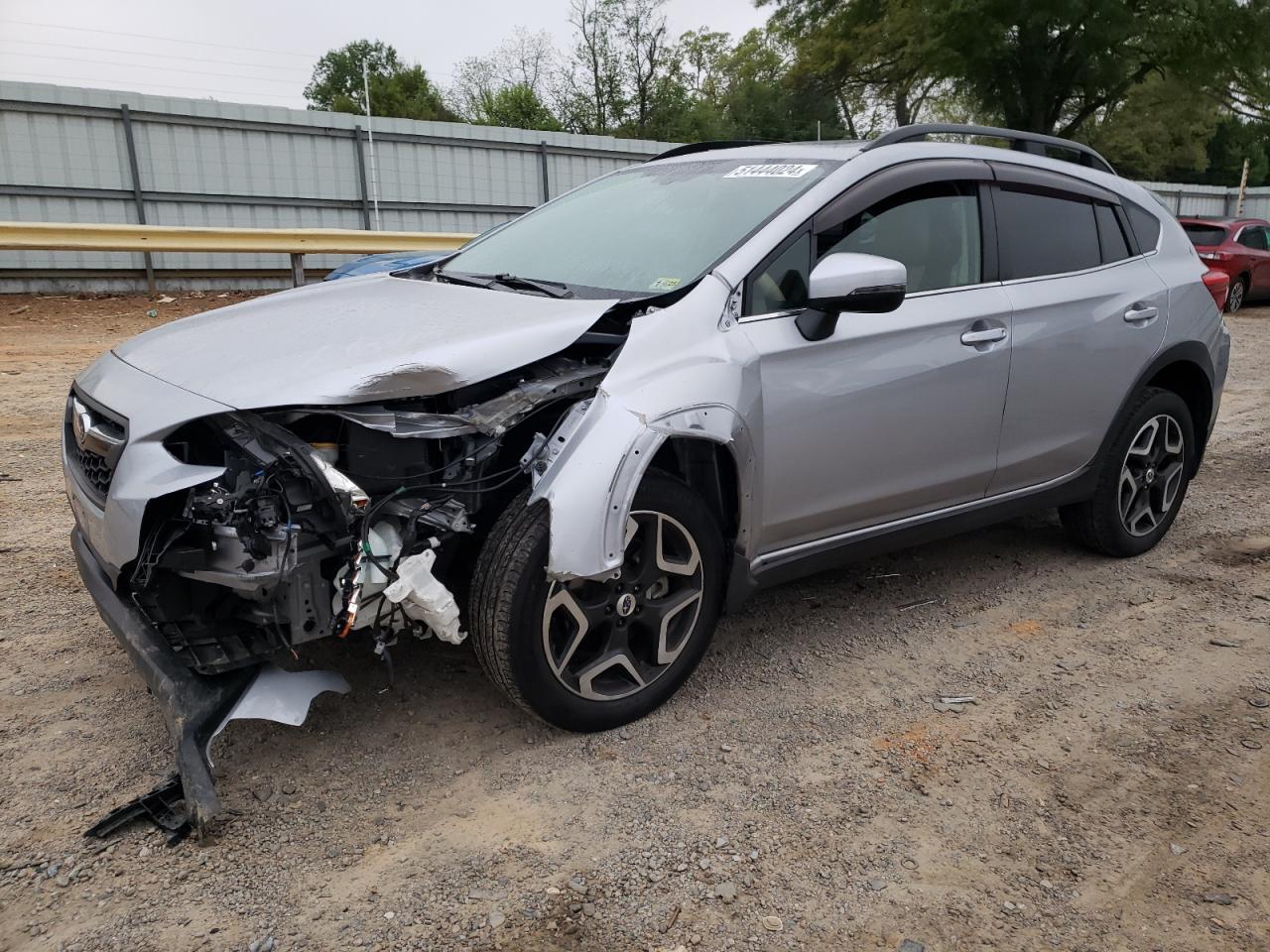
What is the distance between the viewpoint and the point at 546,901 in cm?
234

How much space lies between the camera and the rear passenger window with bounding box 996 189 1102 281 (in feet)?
12.8

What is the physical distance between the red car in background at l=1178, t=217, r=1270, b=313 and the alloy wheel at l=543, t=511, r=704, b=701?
15.6 m

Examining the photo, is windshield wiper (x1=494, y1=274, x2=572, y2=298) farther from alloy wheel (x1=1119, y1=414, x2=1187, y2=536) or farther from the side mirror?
alloy wheel (x1=1119, y1=414, x2=1187, y2=536)

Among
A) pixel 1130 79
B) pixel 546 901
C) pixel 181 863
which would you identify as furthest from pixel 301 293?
pixel 1130 79

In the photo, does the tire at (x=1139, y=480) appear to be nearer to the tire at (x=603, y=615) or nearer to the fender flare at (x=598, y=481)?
the tire at (x=603, y=615)

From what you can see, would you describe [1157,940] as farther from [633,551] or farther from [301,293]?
[301,293]

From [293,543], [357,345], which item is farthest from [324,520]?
[357,345]

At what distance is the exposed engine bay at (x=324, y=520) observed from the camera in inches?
99.7

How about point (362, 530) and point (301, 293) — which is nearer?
point (362, 530)

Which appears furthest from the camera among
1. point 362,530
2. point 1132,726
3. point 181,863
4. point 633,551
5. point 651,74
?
point 651,74

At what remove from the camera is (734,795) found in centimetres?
276

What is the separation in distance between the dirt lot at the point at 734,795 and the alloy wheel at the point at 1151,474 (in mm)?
550

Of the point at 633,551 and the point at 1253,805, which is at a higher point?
the point at 633,551

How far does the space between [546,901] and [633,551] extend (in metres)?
1.01
